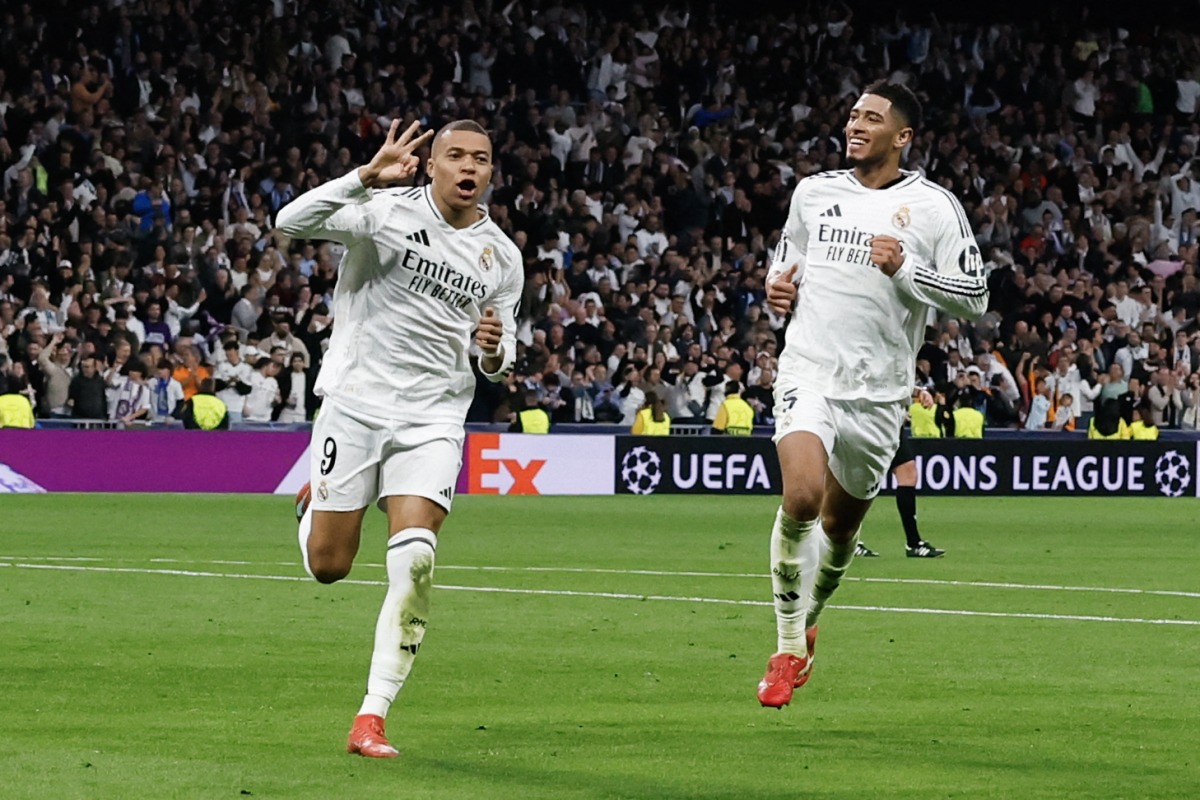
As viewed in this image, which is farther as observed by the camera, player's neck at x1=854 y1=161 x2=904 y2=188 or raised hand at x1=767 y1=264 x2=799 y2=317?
player's neck at x1=854 y1=161 x2=904 y2=188

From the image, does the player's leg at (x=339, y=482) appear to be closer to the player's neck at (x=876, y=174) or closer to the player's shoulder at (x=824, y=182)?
the player's shoulder at (x=824, y=182)

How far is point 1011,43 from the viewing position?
3791 centimetres

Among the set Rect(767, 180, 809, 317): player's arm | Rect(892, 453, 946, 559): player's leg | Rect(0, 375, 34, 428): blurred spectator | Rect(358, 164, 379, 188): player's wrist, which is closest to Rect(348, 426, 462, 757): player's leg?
Rect(358, 164, 379, 188): player's wrist

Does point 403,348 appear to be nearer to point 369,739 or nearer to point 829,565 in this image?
point 369,739

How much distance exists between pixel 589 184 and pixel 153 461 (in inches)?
367

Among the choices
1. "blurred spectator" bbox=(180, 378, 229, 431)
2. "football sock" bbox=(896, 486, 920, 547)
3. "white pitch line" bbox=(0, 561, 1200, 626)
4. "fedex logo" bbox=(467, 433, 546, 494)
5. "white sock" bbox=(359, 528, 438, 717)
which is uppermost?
"white sock" bbox=(359, 528, 438, 717)

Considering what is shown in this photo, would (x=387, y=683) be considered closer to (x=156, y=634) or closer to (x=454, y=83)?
(x=156, y=634)

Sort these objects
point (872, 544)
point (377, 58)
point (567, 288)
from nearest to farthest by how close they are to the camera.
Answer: point (872, 544) → point (567, 288) → point (377, 58)

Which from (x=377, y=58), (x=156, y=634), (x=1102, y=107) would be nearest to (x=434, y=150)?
(x=156, y=634)

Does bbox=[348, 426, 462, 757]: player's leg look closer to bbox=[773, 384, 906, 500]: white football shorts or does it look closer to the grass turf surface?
the grass turf surface

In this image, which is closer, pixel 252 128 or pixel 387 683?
pixel 387 683

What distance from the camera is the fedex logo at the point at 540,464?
26.8 metres

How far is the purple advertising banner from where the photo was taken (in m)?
25.0

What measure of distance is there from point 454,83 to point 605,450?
7872mm
